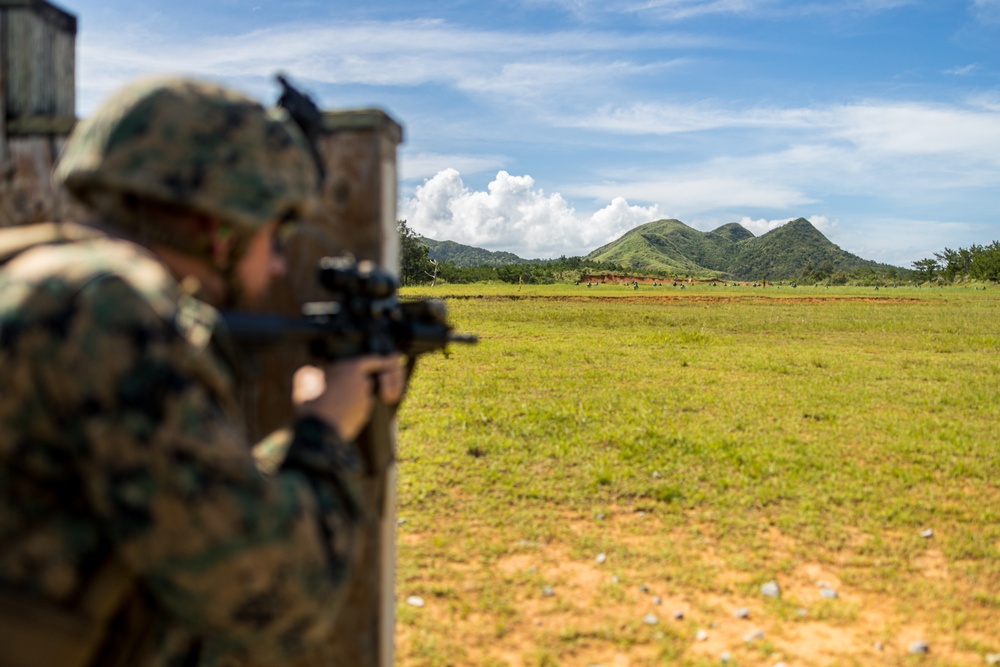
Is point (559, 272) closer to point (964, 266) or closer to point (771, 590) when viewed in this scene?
point (964, 266)

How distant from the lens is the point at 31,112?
2.21 m

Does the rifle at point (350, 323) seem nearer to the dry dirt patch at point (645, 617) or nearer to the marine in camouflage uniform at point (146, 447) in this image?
the marine in camouflage uniform at point (146, 447)

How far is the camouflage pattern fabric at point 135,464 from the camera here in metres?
1.07

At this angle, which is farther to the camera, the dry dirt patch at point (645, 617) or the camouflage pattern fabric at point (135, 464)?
the dry dirt patch at point (645, 617)

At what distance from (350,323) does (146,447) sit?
632 millimetres

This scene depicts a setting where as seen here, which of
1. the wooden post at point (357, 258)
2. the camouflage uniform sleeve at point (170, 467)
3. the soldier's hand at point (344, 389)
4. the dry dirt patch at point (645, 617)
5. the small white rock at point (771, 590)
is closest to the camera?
A: the camouflage uniform sleeve at point (170, 467)

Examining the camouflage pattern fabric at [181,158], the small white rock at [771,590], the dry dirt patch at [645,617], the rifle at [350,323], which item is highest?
the camouflage pattern fabric at [181,158]

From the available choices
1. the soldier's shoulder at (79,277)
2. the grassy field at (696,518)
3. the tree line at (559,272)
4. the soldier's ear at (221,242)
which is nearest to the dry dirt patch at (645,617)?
the grassy field at (696,518)

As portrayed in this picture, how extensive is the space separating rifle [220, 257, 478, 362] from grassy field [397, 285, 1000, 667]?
2.19 metres

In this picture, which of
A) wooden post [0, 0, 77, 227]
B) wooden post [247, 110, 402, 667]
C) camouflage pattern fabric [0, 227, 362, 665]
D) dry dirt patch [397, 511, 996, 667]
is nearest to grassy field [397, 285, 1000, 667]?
dry dirt patch [397, 511, 996, 667]

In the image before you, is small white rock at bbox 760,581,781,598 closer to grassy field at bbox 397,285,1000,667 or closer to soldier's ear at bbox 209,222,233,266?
grassy field at bbox 397,285,1000,667

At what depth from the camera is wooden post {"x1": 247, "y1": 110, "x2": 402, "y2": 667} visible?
2.05 meters

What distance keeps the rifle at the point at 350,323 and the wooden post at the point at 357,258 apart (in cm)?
30

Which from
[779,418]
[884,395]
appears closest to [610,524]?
[779,418]
